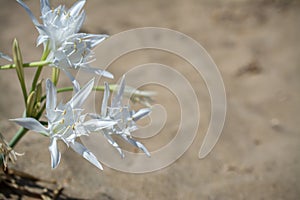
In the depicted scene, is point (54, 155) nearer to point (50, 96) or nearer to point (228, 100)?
point (50, 96)

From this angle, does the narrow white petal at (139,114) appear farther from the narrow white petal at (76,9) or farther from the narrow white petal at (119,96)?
the narrow white petal at (76,9)

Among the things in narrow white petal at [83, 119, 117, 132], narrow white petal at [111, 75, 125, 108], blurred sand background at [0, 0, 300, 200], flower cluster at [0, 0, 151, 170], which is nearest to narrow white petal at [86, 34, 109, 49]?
flower cluster at [0, 0, 151, 170]

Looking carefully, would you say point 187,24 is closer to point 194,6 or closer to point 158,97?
point 194,6

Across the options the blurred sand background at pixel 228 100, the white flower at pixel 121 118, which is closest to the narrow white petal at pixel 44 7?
the white flower at pixel 121 118

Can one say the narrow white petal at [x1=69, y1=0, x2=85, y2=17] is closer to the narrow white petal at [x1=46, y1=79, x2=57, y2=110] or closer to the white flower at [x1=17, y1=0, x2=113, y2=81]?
the white flower at [x1=17, y1=0, x2=113, y2=81]

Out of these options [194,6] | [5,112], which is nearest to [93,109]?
[5,112]

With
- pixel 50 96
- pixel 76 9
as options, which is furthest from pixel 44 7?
pixel 50 96
